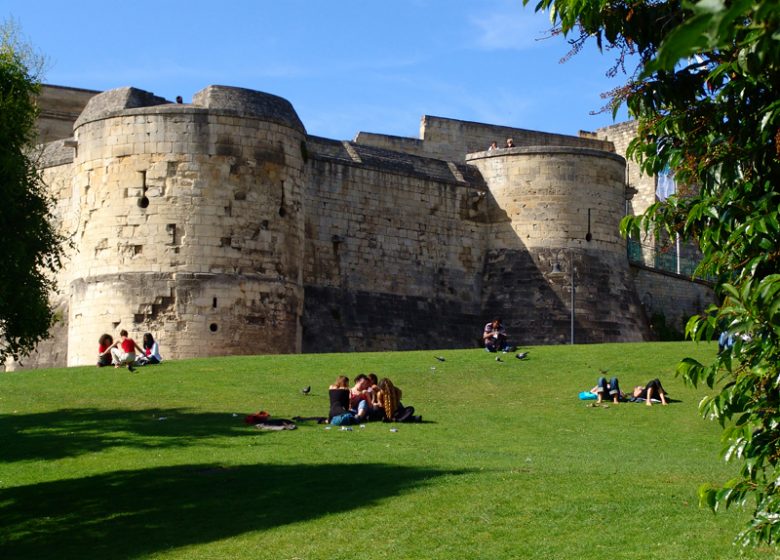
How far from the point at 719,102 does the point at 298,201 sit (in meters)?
23.6

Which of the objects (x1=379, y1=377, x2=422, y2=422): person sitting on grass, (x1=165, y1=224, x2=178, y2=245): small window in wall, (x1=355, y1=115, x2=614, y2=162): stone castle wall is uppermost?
(x1=355, y1=115, x2=614, y2=162): stone castle wall

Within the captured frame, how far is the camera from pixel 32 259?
17.8 m

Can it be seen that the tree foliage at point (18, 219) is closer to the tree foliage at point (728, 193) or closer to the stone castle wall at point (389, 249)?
the tree foliage at point (728, 193)

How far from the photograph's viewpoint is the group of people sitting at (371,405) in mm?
18688

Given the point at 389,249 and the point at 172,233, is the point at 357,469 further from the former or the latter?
the point at 389,249

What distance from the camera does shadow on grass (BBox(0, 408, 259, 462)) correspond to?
16828 millimetres

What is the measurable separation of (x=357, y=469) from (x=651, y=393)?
754 cm

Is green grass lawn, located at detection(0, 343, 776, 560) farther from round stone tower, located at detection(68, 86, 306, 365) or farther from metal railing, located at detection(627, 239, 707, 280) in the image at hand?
metal railing, located at detection(627, 239, 707, 280)

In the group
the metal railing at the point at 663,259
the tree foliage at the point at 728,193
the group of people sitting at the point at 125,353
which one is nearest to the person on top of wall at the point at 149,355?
the group of people sitting at the point at 125,353

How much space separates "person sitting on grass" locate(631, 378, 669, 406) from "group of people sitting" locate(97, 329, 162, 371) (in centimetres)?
914

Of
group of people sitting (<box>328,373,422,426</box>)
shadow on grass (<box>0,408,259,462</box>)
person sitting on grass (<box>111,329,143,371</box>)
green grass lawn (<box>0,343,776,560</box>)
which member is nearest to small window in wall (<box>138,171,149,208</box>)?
person sitting on grass (<box>111,329,143,371</box>)

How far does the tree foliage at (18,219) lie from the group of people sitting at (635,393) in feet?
28.0

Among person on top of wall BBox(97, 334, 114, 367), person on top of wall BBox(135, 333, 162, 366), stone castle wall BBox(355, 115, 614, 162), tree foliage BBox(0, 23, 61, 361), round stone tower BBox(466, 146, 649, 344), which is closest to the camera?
tree foliage BBox(0, 23, 61, 361)

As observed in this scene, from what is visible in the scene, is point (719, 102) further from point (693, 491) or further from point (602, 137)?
point (602, 137)
